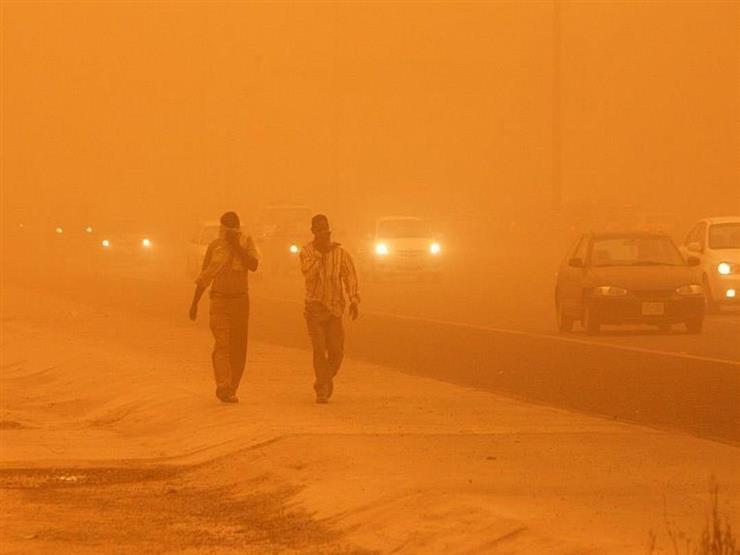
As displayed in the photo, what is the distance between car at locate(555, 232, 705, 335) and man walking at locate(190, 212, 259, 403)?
10.9 m

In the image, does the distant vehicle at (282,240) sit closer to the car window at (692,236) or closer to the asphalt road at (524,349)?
the asphalt road at (524,349)

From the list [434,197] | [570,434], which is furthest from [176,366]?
[434,197]

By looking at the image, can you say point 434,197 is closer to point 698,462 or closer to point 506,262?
point 506,262

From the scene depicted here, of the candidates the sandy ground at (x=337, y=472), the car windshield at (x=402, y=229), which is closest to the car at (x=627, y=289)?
the sandy ground at (x=337, y=472)

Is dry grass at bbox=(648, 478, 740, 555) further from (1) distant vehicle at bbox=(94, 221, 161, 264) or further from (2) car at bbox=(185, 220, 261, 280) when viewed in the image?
(1) distant vehicle at bbox=(94, 221, 161, 264)

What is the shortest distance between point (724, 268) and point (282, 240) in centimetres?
2266

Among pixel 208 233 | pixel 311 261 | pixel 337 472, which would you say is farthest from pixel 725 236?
pixel 337 472

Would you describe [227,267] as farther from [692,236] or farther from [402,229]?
[402,229]

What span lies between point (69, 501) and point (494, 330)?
17.1 metres

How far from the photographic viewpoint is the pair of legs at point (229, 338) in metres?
17.1

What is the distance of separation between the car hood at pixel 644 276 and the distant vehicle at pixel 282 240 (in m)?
25.0

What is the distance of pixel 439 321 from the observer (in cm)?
3192

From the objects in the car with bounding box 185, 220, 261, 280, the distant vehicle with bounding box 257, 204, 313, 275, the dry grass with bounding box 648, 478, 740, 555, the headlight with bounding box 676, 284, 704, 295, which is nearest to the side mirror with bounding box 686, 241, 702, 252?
the headlight with bounding box 676, 284, 704, 295

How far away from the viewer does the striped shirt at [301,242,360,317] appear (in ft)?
54.9
